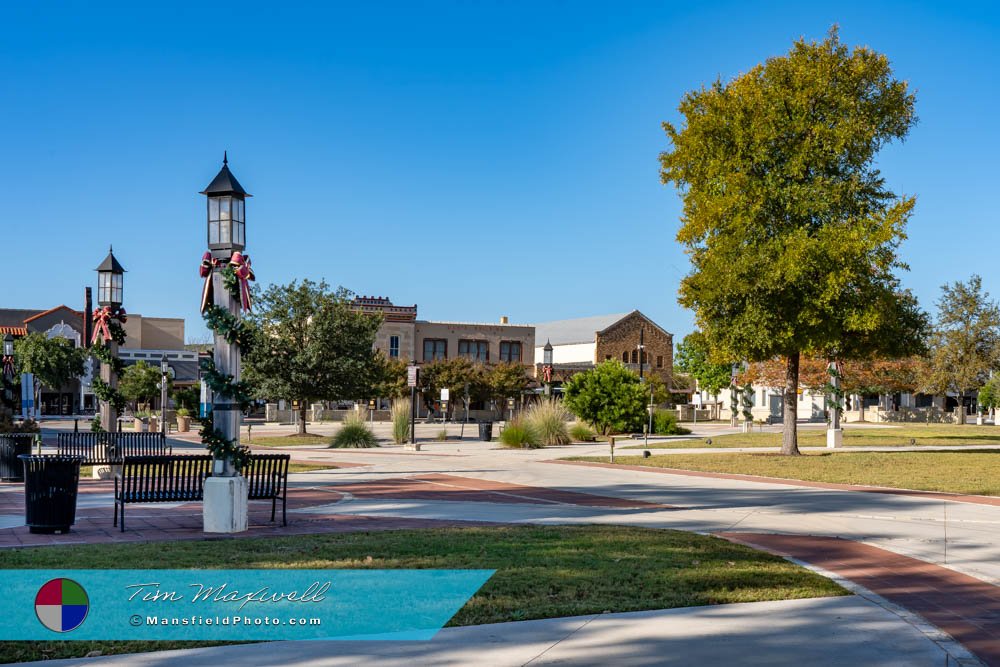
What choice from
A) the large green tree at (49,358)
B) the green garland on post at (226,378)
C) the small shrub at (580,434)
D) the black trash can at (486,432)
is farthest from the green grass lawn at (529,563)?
the large green tree at (49,358)

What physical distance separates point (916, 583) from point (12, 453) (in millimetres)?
16531

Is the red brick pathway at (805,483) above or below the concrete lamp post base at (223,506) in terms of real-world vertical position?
below

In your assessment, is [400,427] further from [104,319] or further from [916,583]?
[916,583]

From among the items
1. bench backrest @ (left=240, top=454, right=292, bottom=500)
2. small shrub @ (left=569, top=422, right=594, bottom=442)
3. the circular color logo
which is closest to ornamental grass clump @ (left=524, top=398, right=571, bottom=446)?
small shrub @ (left=569, top=422, right=594, bottom=442)

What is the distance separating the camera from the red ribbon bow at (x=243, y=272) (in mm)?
12242

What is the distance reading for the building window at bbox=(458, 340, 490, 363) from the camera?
77.8m

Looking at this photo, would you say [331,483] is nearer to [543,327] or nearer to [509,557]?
[509,557]

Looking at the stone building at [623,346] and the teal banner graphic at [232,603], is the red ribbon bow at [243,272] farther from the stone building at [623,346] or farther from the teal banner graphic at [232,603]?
the stone building at [623,346]

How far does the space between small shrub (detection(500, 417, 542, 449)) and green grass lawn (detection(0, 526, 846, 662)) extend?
2175 centimetres

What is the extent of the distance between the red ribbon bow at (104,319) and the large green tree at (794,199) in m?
16.0

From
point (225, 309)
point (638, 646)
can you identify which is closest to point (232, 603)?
point (638, 646)

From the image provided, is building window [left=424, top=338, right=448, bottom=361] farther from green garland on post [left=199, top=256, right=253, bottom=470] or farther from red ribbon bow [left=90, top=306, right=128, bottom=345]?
green garland on post [left=199, top=256, right=253, bottom=470]

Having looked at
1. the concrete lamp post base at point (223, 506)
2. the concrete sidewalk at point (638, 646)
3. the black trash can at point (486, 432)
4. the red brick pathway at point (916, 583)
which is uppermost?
the concrete lamp post base at point (223, 506)

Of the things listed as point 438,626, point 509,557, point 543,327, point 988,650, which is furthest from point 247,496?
point 543,327
